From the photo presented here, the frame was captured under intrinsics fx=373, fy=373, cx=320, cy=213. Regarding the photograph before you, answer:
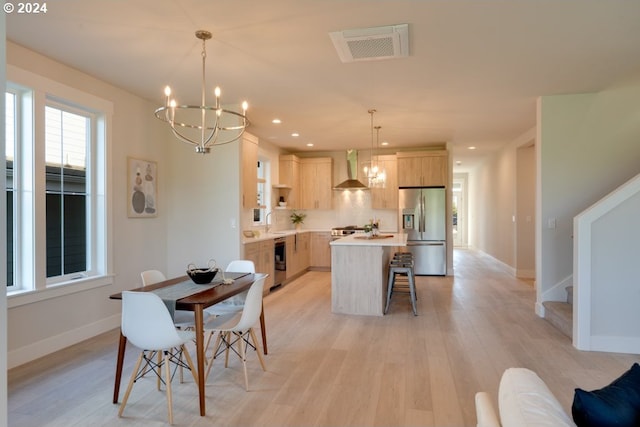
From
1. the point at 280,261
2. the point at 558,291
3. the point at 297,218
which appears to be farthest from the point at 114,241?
the point at 558,291

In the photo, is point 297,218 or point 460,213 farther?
point 460,213

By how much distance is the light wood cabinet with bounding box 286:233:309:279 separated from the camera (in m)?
6.75

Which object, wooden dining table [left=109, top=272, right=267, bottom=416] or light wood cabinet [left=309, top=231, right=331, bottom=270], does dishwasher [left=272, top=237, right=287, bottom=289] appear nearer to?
light wood cabinet [left=309, top=231, right=331, bottom=270]

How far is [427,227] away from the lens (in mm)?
7227

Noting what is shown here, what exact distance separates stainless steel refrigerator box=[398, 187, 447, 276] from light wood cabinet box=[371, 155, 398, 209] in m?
0.45

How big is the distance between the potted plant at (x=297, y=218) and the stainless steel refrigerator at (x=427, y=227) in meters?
2.30

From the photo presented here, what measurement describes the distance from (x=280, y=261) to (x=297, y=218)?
2.23 meters

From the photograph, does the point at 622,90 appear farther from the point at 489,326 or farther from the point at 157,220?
the point at 157,220

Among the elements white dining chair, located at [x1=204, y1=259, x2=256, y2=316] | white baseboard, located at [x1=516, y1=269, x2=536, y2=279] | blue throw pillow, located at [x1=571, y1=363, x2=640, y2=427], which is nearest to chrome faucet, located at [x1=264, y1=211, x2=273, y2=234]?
white dining chair, located at [x1=204, y1=259, x2=256, y2=316]

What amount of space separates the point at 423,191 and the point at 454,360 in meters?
4.48

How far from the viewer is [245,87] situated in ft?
13.4

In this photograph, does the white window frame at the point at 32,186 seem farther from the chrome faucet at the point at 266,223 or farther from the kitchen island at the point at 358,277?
the chrome faucet at the point at 266,223

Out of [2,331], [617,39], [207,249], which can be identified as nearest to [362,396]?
[2,331]

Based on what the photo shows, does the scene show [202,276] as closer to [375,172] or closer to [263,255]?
[263,255]
